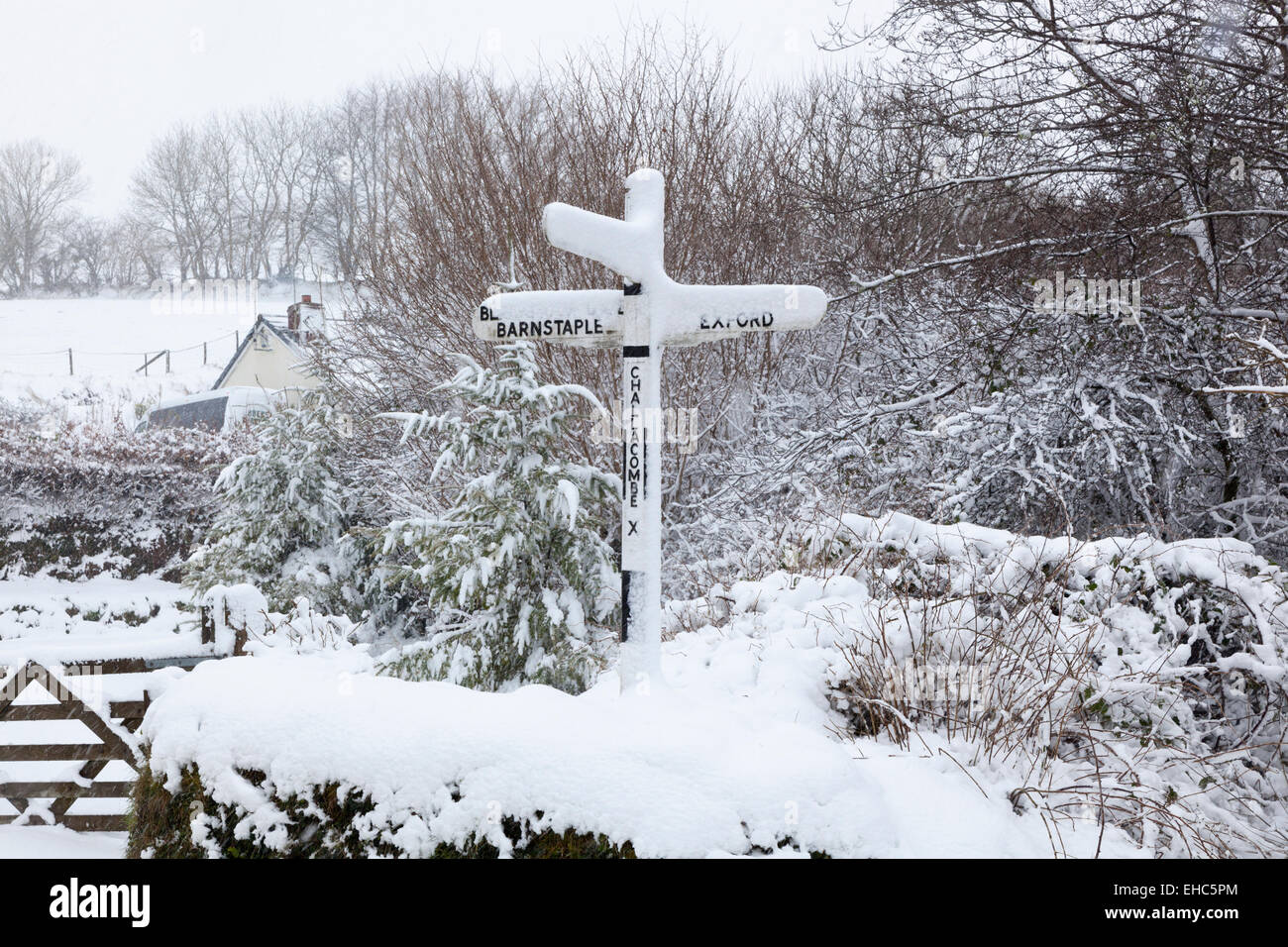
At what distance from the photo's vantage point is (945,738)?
2.81 meters

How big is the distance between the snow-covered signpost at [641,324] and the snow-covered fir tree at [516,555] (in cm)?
194

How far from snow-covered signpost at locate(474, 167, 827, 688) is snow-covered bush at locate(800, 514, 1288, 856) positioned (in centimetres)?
87

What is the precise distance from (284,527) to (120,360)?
72.2 feet

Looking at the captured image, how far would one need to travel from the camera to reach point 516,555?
16.7 feet

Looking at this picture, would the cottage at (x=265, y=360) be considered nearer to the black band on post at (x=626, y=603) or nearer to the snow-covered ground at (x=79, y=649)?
the snow-covered ground at (x=79, y=649)

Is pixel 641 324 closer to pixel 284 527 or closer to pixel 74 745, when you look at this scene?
pixel 74 745

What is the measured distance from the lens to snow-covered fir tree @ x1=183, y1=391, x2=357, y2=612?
29.5 feet

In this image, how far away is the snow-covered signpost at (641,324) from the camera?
2943 millimetres

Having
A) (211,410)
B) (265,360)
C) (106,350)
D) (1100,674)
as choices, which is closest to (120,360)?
(106,350)

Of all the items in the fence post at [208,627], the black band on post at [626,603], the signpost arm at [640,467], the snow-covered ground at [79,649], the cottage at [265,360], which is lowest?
the snow-covered ground at [79,649]

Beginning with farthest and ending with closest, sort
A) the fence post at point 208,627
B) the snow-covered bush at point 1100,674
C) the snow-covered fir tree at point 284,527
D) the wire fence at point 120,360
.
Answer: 1. the wire fence at point 120,360
2. the snow-covered fir tree at point 284,527
3. the fence post at point 208,627
4. the snow-covered bush at point 1100,674

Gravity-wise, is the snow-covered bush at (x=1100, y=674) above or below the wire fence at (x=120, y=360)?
below

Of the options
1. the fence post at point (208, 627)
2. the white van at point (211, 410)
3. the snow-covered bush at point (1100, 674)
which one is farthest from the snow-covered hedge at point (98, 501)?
the snow-covered bush at point (1100, 674)
